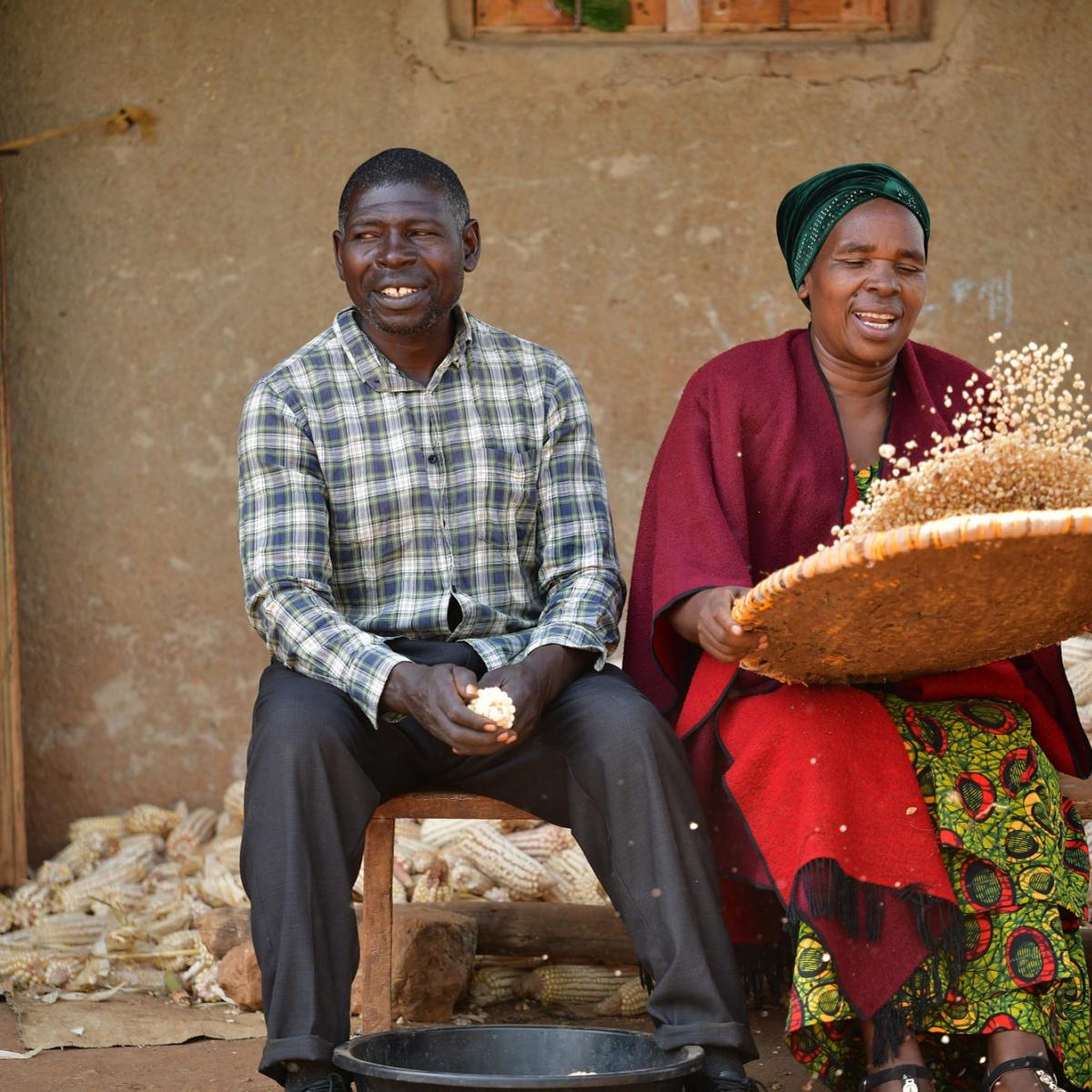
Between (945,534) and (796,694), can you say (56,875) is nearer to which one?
(796,694)

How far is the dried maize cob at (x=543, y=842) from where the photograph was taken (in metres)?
4.87

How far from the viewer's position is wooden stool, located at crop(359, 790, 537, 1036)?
11.4ft

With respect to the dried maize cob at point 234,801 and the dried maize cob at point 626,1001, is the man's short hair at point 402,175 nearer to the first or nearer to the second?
the dried maize cob at point 626,1001

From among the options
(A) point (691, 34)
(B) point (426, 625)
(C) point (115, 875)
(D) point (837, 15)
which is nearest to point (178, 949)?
(C) point (115, 875)

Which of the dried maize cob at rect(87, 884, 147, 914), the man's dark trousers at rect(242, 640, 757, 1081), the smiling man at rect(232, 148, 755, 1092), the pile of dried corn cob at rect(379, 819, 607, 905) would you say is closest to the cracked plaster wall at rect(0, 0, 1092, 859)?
the dried maize cob at rect(87, 884, 147, 914)

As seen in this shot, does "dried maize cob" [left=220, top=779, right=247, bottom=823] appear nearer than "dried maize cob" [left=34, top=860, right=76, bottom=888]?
No

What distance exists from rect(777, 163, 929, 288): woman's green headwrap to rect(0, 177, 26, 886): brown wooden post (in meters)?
2.69

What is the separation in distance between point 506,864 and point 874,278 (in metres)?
1.95

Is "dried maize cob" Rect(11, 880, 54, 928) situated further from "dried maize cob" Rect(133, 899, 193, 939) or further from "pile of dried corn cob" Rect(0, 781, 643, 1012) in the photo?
"dried maize cob" Rect(133, 899, 193, 939)

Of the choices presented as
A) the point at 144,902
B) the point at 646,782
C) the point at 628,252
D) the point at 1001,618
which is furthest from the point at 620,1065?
the point at 628,252

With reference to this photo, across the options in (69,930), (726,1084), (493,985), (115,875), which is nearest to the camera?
(726,1084)

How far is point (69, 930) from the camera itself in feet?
15.6

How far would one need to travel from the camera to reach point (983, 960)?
121 inches

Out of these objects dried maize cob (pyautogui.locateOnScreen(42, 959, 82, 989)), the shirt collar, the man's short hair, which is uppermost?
the man's short hair
